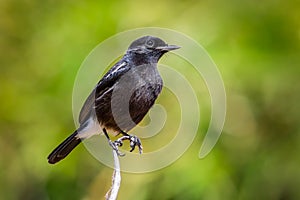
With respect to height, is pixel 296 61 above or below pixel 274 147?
above

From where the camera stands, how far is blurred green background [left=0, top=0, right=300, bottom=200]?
196 cm

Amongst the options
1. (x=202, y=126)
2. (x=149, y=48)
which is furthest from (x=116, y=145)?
(x=202, y=126)

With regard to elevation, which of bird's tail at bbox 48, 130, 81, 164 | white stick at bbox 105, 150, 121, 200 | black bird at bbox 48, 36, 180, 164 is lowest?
white stick at bbox 105, 150, 121, 200

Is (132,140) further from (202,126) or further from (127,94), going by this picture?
(202,126)

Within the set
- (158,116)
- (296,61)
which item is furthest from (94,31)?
(158,116)

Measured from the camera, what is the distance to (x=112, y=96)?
0.79m

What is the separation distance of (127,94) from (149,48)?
0.05 m

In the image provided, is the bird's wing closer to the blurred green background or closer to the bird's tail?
the bird's tail

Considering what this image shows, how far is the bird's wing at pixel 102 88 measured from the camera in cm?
81

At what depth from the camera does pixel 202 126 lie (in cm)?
186

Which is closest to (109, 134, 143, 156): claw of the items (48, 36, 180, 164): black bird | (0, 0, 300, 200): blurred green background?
(48, 36, 180, 164): black bird

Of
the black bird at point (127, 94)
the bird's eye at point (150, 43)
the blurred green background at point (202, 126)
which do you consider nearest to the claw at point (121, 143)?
the black bird at point (127, 94)

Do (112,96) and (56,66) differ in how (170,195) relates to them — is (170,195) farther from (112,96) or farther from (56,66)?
(112,96)

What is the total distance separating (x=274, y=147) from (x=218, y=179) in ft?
0.71
